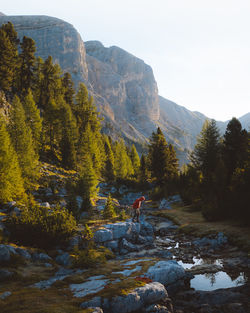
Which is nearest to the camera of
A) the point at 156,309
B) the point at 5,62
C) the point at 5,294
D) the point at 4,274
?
the point at 156,309

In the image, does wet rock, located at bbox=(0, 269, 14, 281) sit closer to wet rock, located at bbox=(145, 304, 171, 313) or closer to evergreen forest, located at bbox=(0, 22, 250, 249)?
evergreen forest, located at bbox=(0, 22, 250, 249)

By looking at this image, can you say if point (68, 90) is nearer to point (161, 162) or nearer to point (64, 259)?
point (161, 162)

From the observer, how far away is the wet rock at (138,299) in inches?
304

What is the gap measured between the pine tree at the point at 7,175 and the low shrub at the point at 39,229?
18.9 feet

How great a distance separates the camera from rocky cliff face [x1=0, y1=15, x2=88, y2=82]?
185 metres

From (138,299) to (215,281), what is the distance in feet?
16.5

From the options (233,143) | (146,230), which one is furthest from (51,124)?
(233,143)

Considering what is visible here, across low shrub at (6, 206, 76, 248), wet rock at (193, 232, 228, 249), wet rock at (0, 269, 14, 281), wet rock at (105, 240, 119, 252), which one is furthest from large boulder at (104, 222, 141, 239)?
wet rock at (0, 269, 14, 281)

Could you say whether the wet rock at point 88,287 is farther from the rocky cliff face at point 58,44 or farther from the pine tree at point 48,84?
the rocky cliff face at point 58,44

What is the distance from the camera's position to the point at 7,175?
20188 mm

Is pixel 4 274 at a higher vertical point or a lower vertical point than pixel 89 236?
higher

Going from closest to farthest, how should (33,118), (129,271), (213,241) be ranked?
1. (129,271)
2. (213,241)
3. (33,118)

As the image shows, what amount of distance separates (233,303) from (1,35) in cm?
5497

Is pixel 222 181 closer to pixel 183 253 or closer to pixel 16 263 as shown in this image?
pixel 183 253
